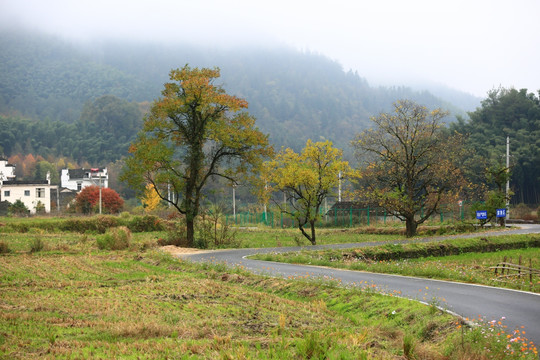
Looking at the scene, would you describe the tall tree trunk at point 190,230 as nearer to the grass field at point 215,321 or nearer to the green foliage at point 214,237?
the green foliage at point 214,237

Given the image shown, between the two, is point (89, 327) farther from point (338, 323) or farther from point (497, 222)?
point (497, 222)

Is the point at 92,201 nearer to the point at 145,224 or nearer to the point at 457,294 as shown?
the point at 145,224

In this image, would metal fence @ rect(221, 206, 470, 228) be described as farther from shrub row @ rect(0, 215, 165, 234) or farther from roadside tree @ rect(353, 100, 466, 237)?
roadside tree @ rect(353, 100, 466, 237)

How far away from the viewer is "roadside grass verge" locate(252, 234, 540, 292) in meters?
19.8

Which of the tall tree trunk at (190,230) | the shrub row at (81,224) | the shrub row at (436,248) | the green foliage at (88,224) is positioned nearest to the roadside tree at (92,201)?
the shrub row at (81,224)

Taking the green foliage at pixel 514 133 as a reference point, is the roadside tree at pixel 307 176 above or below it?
below

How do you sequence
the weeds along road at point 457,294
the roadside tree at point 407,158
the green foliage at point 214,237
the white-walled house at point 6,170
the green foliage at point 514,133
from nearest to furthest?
the weeds along road at point 457,294 < the green foliage at point 214,237 < the roadside tree at point 407,158 < the green foliage at point 514,133 < the white-walled house at point 6,170

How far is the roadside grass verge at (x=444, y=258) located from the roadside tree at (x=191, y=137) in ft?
34.2

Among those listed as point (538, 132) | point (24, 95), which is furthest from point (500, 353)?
point (24, 95)

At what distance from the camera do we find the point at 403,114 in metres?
43.9

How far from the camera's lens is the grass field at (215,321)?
30.2 ft

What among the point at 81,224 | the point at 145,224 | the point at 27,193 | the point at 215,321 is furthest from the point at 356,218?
the point at 27,193

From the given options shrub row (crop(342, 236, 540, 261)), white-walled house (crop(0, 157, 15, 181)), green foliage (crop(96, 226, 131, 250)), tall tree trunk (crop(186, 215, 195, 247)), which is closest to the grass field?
shrub row (crop(342, 236, 540, 261))

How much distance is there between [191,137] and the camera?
1437 inches
